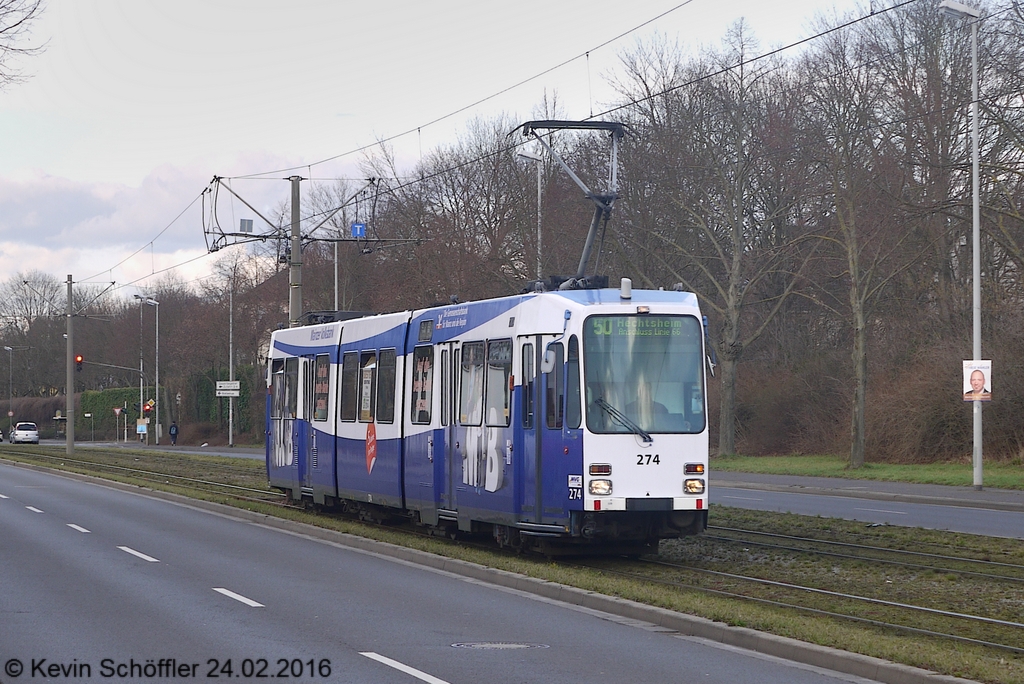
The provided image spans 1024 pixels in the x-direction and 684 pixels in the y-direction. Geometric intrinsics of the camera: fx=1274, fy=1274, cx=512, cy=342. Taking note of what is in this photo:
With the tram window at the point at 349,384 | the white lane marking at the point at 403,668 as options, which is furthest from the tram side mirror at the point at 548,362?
the tram window at the point at 349,384

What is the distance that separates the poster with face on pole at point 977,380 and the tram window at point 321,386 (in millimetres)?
13383

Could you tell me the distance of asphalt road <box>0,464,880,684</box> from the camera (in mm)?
9109

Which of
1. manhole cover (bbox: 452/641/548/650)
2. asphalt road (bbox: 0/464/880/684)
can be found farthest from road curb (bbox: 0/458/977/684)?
manhole cover (bbox: 452/641/548/650)

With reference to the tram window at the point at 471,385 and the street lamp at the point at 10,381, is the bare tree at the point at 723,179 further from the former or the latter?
the street lamp at the point at 10,381

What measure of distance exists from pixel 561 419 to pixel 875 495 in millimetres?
14176

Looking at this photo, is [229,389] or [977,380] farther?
[229,389]

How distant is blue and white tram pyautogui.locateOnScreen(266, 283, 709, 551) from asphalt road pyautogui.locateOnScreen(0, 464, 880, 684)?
165 centimetres

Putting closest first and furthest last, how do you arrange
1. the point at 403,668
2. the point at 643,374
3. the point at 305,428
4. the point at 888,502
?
the point at 403,668
the point at 643,374
the point at 305,428
the point at 888,502

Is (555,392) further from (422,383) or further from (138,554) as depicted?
(138,554)

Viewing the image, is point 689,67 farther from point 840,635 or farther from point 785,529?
point 840,635

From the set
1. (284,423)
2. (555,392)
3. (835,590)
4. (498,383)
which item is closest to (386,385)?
(498,383)

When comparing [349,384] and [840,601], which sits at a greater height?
[349,384]

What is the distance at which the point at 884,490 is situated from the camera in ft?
95.0

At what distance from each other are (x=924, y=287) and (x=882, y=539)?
22.8 meters
